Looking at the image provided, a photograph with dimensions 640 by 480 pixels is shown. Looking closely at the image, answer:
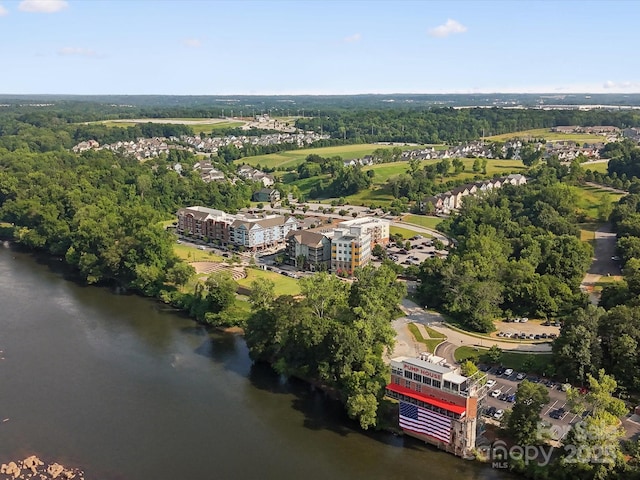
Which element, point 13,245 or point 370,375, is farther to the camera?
point 13,245

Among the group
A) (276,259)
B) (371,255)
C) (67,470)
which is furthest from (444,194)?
(67,470)

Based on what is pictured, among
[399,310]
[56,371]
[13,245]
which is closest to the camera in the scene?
[56,371]

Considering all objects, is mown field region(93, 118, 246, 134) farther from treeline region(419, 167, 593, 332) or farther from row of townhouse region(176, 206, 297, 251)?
treeline region(419, 167, 593, 332)

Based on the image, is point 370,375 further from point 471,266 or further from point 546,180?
point 546,180

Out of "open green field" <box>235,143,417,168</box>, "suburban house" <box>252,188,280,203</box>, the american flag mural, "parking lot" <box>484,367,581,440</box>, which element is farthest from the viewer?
"open green field" <box>235,143,417,168</box>

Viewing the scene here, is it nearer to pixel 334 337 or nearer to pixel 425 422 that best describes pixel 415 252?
pixel 334 337

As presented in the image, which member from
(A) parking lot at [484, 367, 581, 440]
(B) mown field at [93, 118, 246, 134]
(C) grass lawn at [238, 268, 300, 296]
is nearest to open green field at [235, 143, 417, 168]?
(B) mown field at [93, 118, 246, 134]
